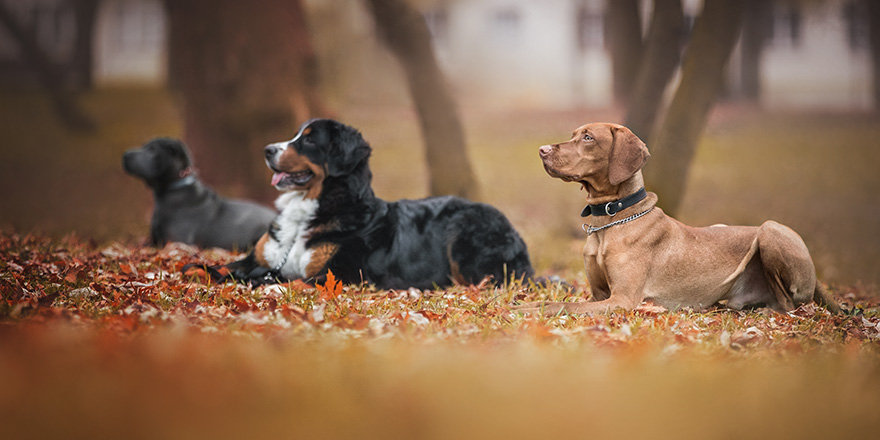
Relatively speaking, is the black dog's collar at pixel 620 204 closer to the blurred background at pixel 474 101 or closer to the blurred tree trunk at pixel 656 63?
the blurred background at pixel 474 101

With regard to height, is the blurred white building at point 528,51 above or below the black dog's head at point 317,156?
above

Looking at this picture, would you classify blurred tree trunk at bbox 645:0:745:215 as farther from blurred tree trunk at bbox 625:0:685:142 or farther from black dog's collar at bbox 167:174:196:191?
black dog's collar at bbox 167:174:196:191

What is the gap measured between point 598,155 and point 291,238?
104 inches

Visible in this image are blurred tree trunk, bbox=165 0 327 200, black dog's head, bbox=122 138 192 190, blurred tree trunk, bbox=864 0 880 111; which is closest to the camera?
black dog's head, bbox=122 138 192 190

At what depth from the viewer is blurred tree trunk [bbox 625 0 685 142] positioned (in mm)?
10641

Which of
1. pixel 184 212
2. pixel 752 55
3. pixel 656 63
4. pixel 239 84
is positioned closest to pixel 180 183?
pixel 184 212

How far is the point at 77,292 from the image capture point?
5.54 meters

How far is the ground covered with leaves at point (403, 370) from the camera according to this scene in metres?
3.29

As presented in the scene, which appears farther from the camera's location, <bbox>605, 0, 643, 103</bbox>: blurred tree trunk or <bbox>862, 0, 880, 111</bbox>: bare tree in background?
<bbox>862, 0, 880, 111</bbox>: bare tree in background

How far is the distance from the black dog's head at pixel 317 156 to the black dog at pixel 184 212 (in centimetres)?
265

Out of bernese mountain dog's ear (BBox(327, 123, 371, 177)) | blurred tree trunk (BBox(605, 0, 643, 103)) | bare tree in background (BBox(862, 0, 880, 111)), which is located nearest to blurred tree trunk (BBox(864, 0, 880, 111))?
bare tree in background (BBox(862, 0, 880, 111))

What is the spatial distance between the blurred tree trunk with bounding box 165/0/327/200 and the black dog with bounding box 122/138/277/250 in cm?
330

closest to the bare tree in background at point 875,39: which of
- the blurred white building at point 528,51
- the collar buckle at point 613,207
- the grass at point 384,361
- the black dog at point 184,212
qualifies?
the blurred white building at point 528,51

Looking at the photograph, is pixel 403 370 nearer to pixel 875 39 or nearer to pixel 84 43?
pixel 875 39
